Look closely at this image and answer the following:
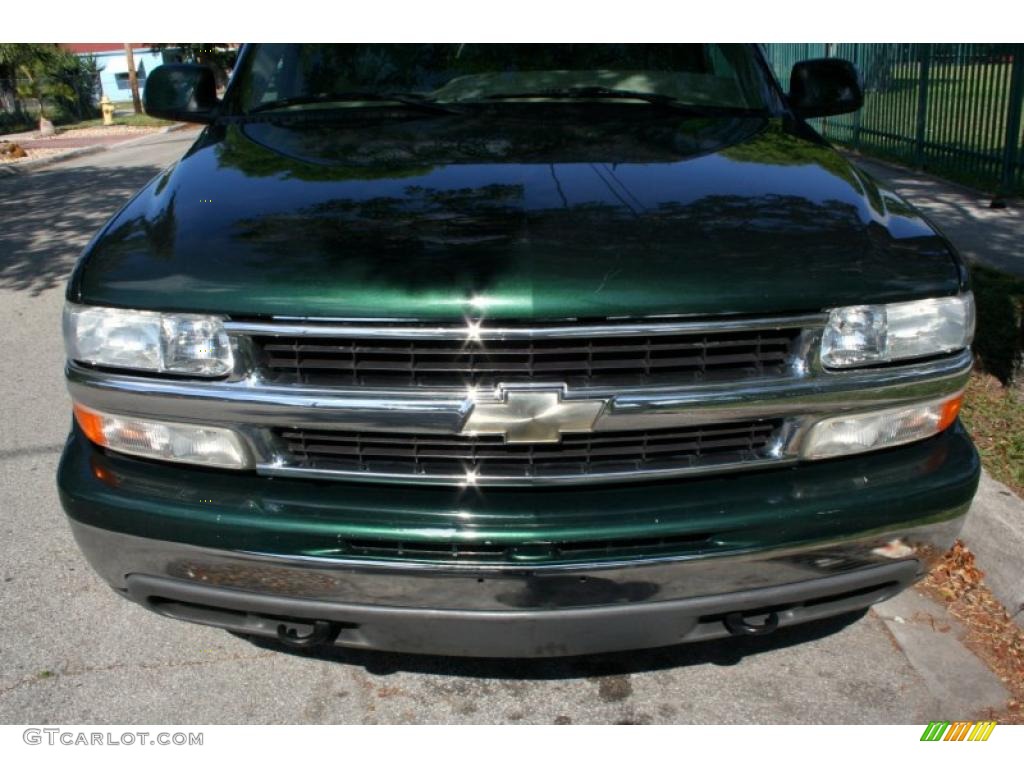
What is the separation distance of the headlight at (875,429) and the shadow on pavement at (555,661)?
0.85 m

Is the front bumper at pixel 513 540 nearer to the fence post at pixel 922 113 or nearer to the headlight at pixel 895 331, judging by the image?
the headlight at pixel 895 331

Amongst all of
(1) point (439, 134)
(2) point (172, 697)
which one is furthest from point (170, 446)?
(1) point (439, 134)

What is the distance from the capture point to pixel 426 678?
299cm

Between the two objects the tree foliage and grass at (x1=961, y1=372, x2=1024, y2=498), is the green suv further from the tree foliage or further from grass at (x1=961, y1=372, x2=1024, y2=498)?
the tree foliage

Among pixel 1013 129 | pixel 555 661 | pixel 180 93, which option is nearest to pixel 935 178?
pixel 1013 129

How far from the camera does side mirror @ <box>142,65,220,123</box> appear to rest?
3.91 meters

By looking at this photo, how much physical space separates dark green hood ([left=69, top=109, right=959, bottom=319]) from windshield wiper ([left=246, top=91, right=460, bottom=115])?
0.36m

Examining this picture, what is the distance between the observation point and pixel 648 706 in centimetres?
286

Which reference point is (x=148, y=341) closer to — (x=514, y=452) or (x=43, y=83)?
(x=514, y=452)

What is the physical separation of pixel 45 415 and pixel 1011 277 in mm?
5243

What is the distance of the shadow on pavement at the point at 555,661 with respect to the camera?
3.02 m
